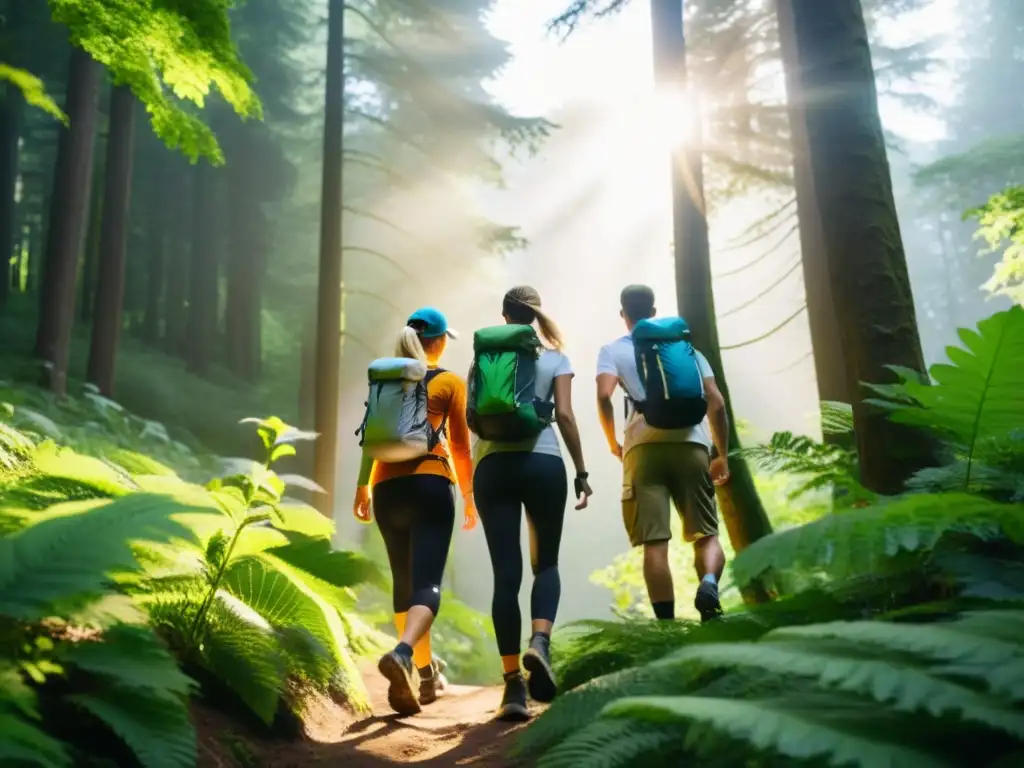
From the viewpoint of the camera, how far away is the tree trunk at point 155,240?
23219 mm

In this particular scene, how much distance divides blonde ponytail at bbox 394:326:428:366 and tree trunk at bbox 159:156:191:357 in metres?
22.0

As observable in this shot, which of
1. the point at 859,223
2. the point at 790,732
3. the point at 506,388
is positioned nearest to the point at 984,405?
the point at 790,732

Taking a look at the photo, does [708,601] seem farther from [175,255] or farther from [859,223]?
[175,255]

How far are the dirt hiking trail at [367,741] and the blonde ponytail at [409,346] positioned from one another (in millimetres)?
1904

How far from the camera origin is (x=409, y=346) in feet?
13.3

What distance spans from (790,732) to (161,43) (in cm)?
553

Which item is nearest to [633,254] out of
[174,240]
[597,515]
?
[597,515]

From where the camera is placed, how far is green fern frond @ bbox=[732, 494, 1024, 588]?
1.51 m

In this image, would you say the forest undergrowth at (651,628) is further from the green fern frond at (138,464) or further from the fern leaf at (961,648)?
the green fern frond at (138,464)

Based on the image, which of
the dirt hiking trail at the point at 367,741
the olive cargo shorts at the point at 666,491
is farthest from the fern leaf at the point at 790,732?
the olive cargo shorts at the point at 666,491

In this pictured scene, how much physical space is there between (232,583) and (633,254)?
65.4m

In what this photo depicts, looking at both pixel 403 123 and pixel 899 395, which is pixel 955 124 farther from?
pixel 899 395

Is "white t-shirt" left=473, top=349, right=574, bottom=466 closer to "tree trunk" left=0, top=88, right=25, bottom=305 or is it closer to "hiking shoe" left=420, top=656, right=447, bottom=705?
"hiking shoe" left=420, top=656, right=447, bottom=705

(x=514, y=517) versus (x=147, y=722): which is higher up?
(x=514, y=517)
